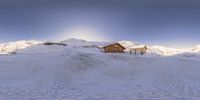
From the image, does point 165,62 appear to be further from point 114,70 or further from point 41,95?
point 41,95

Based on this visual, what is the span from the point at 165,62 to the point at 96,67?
7.34 metres

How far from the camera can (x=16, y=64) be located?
36.9 m

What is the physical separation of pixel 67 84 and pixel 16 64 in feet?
31.9

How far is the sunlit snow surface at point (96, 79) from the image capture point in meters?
24.9

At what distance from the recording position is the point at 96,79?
1251 inches

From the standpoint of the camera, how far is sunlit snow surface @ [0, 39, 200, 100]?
81.7ft

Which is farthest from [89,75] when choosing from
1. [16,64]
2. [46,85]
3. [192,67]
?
[192,67]

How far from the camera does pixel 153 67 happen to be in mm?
35250

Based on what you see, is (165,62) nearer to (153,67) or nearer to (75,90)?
(153,67)

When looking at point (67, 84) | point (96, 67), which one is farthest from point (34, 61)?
point (67, 84)

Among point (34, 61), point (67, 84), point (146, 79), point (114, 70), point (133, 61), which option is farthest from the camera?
point (133, 61)

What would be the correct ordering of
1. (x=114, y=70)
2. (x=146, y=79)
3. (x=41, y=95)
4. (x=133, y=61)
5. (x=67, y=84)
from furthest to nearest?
(x=133, y=61) → (x=114, y=70) → (x=146, y=79) → (x=67, y=84) → (x=41, y=95)

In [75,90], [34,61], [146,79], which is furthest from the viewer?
A: [34,61]

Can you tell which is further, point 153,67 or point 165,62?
point 165,62
